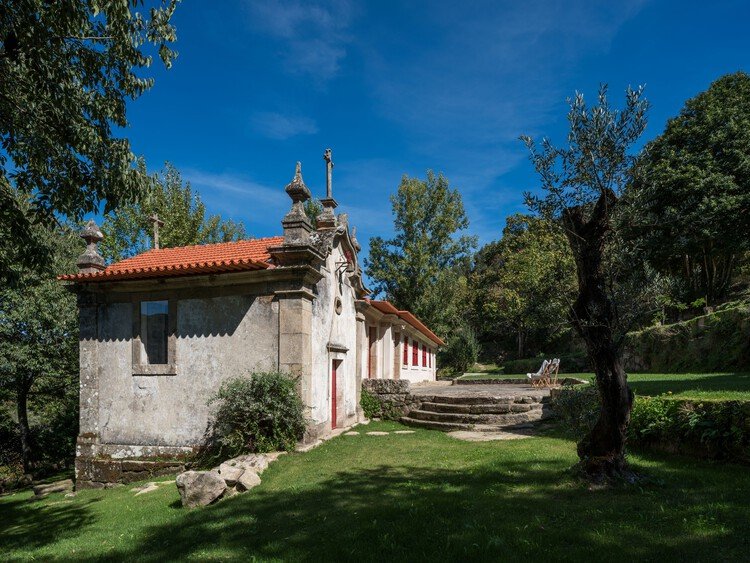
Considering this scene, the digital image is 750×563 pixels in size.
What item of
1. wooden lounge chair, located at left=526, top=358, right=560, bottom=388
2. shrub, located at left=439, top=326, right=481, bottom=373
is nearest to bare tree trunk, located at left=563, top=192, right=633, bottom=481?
wooden lounge chair, located at left=526, top=358, right=560, bottom=388

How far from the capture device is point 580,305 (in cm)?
659

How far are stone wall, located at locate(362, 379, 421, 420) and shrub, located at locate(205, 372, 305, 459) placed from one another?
5.30 m

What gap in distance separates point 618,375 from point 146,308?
1099cm

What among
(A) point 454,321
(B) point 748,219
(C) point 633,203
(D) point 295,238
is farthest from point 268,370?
(A) point 454,321

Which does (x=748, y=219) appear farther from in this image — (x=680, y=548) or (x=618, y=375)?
(x=680, y=548)

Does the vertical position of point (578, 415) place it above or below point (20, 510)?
above

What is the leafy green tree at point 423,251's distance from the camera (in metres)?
32.5

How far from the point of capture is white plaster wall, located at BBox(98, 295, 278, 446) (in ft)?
37.7

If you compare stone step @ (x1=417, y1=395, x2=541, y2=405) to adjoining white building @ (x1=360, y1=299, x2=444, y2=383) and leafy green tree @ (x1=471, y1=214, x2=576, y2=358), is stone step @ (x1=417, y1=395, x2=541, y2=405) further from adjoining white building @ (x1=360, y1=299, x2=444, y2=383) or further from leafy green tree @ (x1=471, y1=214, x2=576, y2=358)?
leafy green tree @ (x1=471, y1=214, x2=576, y2=358)

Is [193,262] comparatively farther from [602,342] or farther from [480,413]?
[602,342]

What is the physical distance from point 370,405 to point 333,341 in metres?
3.71

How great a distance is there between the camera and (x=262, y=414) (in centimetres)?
1065

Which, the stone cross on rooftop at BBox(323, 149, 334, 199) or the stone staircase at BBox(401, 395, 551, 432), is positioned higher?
the stone cross on rooftop at BBox(323, 149, 334, 199)

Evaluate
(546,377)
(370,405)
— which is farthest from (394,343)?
(370,405)
